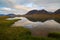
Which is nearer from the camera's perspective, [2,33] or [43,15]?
[2,33]

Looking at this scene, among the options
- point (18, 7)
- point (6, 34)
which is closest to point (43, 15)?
point (18, 7)

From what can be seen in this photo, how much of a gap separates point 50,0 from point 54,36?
1.17m

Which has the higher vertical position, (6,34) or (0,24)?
(0,24)

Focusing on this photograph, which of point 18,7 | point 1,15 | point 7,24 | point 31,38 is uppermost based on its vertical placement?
point 18,7

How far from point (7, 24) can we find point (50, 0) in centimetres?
154

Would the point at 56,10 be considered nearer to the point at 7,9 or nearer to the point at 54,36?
the point at 54,36

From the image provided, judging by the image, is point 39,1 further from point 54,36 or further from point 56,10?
point 54,36

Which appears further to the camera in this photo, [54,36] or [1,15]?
[1,15]

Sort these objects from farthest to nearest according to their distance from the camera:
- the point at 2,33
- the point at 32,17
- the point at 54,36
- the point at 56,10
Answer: the point at 32,17 < the point at 56,10 < the point at 54,36 < the point at 2,33

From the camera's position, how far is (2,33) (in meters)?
3.20

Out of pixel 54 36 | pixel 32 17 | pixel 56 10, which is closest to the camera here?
pixel 54 36

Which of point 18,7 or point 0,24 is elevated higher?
point 18,7

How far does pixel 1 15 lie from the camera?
3.96 meters

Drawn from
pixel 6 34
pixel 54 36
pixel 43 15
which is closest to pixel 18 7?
pixel 43 15
